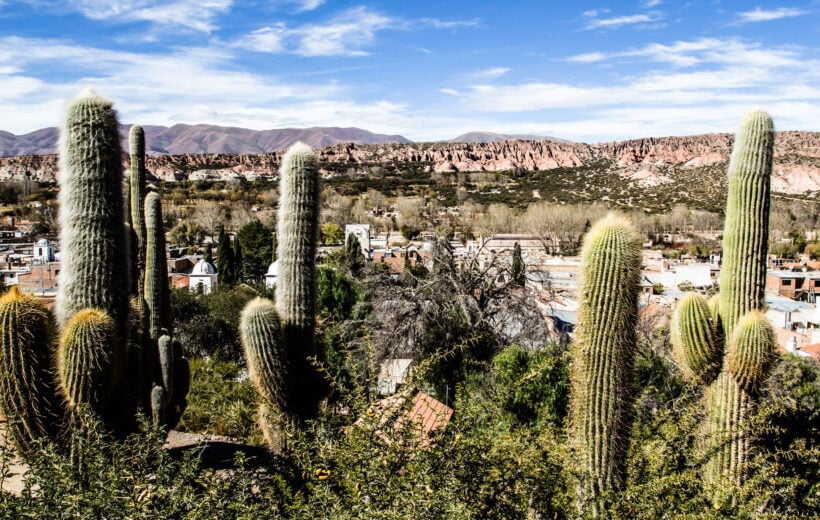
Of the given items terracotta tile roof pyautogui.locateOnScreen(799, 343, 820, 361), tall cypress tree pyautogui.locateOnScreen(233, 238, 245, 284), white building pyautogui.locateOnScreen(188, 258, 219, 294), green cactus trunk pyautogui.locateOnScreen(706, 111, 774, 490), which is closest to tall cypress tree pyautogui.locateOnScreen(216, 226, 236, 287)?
tall cypress tree pyautogui.locateOnScreen(233, 238, 245, 284)

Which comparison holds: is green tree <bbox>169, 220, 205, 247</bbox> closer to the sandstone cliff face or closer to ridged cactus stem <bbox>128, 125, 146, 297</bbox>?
the sandstone cliff face

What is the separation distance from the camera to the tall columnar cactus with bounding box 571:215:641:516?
427 centimetres

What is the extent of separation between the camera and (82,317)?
424cm

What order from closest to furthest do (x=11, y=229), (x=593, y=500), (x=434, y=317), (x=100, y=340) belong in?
(x=593, y=500) → (x=100, y=340) → (x=434, y=317) → (x=11, y=229)

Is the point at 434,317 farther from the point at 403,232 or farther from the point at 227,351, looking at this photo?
the point at 403,232

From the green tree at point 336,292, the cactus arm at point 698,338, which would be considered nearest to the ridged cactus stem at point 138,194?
the cactus arm at point 698,338

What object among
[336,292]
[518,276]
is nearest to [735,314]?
[518,276]

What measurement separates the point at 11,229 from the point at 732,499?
59.9 metres

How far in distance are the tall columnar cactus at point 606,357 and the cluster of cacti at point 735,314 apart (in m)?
1.66

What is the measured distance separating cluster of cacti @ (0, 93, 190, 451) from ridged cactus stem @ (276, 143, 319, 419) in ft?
4.31

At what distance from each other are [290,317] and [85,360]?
1797 mm

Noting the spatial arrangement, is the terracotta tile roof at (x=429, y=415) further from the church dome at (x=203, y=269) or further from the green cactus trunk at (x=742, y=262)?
the church dome at (x=203, y=269)

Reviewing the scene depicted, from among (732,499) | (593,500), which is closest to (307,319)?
(593,500)

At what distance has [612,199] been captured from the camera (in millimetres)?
79438
